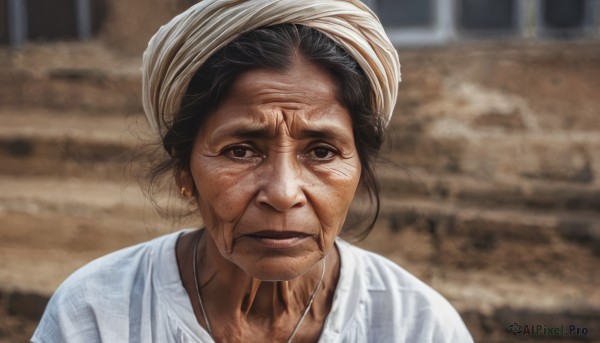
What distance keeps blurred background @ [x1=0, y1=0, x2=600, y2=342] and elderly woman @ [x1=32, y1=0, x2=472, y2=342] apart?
1332mm

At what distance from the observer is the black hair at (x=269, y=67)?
69.7 inches

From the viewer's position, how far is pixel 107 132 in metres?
5.59

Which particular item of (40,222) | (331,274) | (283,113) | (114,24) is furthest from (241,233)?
(114,24)

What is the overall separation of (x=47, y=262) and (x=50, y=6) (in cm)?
365

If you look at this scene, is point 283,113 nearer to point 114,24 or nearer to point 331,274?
point 331,274

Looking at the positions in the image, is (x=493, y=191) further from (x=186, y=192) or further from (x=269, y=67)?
(x=269, y=67)

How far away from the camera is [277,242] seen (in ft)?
5.75

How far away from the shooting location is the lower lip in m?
1.75

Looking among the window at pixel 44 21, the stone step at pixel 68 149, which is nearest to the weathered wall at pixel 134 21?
the window at pixel 44 21

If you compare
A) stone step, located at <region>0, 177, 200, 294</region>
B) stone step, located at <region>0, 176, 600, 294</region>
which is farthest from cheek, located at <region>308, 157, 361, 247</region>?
stone step, located at <region>0, 177, 200, 294</region>

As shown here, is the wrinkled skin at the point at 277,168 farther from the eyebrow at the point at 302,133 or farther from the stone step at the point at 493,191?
the stone step at the point at 493,191

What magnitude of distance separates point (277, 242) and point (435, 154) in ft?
11.2

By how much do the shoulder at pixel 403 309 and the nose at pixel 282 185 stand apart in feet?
1.65

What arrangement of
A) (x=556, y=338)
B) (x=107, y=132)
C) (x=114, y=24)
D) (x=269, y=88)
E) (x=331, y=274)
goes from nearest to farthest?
(x=269, y=88), (x=331, y=274), (x=556, y=338), (x=107, y=132), (x=114, y=24)
